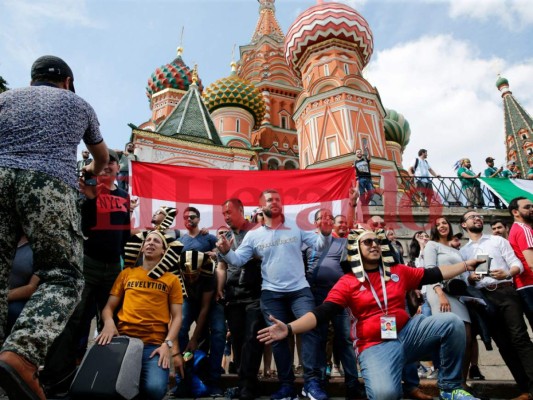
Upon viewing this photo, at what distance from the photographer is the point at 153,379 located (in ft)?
10.2

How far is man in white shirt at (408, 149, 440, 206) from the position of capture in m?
10.6

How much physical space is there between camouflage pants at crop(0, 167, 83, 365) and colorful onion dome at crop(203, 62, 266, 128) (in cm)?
2535

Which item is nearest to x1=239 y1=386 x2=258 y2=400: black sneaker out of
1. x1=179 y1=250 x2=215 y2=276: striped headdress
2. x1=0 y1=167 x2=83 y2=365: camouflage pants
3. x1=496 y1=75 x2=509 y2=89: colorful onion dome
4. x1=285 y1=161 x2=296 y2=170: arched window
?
x1=179 y1=250 x2=215 y2=276: striped headdress

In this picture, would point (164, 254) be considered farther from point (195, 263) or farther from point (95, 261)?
point (95, 261)

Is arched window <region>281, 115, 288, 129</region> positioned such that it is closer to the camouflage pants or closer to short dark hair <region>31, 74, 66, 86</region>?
short dark hair <region>31, 74, 66, 86</region>

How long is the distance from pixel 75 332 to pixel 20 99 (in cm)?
227

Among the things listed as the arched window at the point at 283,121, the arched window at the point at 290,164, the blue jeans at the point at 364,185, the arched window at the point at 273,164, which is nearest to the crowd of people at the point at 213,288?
the blue jeans at the point at 364,185

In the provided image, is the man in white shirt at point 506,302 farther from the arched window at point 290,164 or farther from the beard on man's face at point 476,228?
the arched window at point 290,164

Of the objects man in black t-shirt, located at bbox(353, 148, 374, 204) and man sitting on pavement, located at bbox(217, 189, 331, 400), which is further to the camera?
man in black t-shirt, located at bbox(353, 148, 374, 204)

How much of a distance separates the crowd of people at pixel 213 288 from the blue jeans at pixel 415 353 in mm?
10

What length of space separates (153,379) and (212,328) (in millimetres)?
1104

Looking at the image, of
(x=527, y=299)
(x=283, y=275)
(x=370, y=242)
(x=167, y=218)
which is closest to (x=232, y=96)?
(x=167, y=218)

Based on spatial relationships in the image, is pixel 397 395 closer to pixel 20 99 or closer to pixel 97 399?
pixel 97 399

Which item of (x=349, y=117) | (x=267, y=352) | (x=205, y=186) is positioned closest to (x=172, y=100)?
(x=349, y=117)
